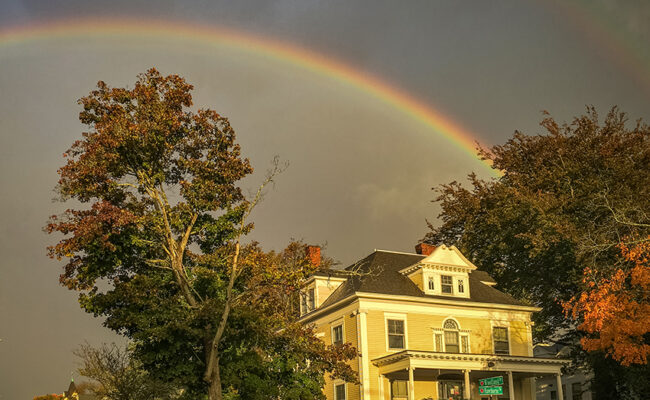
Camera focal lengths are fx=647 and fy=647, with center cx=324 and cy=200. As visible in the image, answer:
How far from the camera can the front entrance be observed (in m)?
35.6

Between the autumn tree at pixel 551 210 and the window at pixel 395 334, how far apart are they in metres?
9.51

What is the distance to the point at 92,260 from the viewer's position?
22.5m

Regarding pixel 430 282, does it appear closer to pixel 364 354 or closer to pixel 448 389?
pixel 448 389

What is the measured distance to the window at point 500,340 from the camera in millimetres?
37312

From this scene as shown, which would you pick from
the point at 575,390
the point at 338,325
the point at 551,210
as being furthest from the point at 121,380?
the point at 575,390

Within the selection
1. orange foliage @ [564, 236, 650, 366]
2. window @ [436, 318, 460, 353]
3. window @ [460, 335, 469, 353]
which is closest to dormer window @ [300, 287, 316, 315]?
window @ [436, 318, 460, 353]

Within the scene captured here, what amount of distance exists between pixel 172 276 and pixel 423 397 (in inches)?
671

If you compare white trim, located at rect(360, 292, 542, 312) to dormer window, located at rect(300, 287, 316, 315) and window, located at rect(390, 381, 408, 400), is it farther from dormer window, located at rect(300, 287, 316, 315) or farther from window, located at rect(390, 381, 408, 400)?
dormer window, located at rect(300, 287, 316, 315)

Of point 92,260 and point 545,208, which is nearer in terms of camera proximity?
point 92,260

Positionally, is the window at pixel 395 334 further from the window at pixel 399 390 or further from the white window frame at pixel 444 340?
the white window frame at pixel 444 340

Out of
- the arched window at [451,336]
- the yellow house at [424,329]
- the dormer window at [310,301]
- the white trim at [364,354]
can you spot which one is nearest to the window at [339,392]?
the yellow house at [424,329]

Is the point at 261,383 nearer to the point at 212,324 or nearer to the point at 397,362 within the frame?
the point at 212,324

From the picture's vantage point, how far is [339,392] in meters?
35.8

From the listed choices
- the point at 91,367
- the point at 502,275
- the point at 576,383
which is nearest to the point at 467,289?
the point at 502,275
